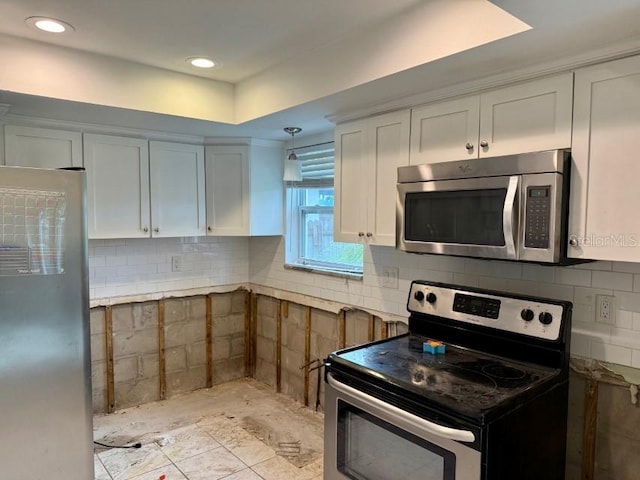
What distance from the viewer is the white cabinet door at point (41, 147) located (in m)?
2.68

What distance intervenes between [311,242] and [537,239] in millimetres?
2132

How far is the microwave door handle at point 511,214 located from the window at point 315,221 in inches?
56.3

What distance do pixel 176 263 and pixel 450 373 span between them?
2.56 m

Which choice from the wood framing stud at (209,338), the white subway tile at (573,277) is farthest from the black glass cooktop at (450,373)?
the wood framing stud at (209,338)

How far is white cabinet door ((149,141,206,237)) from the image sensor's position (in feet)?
10.7

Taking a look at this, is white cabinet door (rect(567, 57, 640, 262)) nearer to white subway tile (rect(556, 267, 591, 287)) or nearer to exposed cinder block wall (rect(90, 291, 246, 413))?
white subway tile (rect(556, 267, 591, 287))

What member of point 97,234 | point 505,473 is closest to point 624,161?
point 505,473

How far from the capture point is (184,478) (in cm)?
250

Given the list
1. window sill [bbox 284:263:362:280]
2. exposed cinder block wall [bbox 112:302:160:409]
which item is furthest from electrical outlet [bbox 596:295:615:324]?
exposed cinder block wall [bbox 112:302:160:409]

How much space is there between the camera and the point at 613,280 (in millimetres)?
1793

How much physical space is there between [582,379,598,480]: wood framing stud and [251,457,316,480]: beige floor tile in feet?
4.67

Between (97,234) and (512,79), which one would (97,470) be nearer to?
(97,234)

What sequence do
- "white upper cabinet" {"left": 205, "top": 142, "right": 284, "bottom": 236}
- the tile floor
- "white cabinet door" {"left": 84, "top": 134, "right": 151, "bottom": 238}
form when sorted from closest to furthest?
the tile floor, "white cabinet door" {"left": 84, "top": 134, "right": 151, "bottom": 238}, "white upper cabinet" {"left": 205, "top": 142, "right": 284, "bottom": 236}

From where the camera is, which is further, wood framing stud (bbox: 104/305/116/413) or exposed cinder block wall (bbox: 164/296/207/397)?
exposed cinder block wall (bbox: 164/296/207/397)
